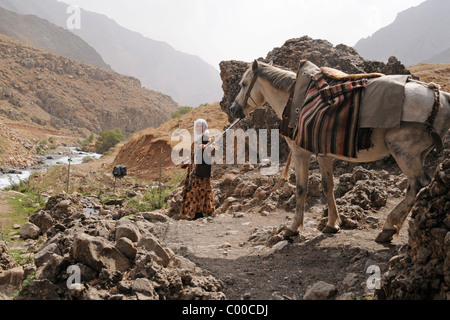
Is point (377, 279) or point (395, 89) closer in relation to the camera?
point (377, 279)

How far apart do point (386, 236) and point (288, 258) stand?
111cm

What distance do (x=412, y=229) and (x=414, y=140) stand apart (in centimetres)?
119

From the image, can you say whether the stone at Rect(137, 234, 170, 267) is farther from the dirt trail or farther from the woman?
the woman

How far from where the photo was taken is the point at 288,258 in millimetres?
3854

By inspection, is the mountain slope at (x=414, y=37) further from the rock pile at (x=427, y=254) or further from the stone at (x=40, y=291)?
the stone at (x=40, y=291)

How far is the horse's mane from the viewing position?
4535mm

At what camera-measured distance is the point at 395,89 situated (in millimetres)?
3297

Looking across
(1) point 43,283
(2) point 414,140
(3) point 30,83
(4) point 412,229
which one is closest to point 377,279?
(4) point 412,229

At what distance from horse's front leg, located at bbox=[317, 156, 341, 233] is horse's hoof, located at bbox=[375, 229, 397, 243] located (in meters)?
0.73

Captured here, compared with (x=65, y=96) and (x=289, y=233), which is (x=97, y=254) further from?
(x=65, y=96)

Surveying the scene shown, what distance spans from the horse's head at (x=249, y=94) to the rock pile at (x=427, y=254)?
299 centimetres

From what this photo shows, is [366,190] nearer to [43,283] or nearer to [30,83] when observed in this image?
[43,283]

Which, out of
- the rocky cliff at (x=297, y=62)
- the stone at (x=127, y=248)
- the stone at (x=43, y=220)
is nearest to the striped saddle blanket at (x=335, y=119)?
the stone at (x=127, y=248)

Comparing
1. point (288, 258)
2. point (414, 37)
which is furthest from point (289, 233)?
point (414, 37)
